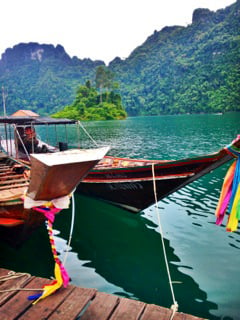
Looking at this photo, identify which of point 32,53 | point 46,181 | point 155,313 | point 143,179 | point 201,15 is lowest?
point 155,313

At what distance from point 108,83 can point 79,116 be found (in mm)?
17901

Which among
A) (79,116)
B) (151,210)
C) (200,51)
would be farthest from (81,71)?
(151,210)

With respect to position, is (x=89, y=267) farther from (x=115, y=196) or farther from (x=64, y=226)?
(x=115, y=196)

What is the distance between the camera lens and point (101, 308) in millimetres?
3113

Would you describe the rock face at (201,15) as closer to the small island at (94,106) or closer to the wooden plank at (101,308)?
the small island at (94,106)

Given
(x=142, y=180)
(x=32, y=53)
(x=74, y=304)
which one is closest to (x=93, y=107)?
(x=142, y=180)

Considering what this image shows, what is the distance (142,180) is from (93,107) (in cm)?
6992

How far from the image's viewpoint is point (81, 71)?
166m

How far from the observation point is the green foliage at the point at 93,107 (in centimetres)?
7212

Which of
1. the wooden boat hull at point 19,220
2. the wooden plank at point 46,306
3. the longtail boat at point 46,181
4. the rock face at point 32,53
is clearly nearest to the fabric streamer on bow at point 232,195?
the longtail boat at point 46,181

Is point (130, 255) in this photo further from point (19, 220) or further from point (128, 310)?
point (128, 310)

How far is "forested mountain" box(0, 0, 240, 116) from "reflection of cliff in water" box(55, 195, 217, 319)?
246 ft

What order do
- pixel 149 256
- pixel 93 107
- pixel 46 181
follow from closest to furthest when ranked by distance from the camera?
pixel 46 181 < pixel 149 256 < pixel 93 107

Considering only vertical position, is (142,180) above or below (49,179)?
below
